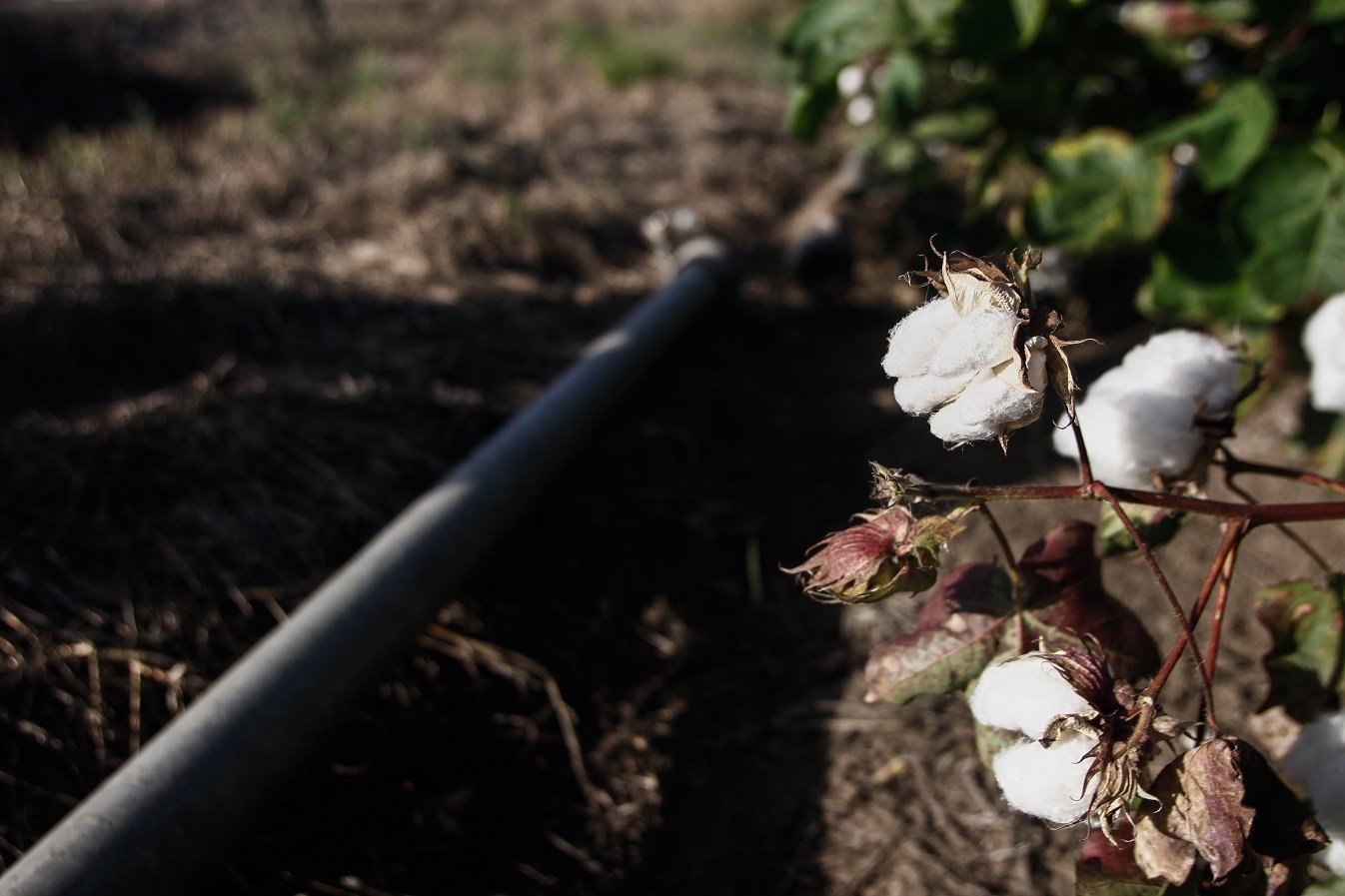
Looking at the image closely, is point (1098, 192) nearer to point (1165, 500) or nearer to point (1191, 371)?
point (1191, 371)

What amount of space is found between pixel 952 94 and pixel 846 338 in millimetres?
734

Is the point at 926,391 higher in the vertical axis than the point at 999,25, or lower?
lower

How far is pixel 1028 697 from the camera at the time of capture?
26.2 inches

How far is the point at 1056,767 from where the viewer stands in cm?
66

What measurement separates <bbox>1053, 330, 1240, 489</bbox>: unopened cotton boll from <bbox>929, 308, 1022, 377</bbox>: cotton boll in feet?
0.74

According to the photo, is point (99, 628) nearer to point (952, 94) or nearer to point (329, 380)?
point (329, 380)

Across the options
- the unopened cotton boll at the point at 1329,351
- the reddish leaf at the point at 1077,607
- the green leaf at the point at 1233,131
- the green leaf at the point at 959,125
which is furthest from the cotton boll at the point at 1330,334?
the green leaf at the point at 959,125

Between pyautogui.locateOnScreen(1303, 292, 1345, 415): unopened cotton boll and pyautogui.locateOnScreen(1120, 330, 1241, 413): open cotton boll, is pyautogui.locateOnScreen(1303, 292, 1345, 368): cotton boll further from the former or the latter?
pyautogui.locateOnScreen(1120, 330, 1241, 413): open cotton boll

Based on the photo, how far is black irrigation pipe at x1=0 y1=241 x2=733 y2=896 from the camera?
107 centimetres

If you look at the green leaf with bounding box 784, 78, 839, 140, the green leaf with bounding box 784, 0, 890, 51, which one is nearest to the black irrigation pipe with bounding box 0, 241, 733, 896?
the green leaf with bounding box 784, 78, 839, 140

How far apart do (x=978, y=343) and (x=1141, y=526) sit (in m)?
0.33

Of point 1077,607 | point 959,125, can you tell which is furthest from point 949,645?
point 959,125

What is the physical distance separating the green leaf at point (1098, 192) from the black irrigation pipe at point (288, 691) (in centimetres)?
95

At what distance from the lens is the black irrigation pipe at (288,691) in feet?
3.51
